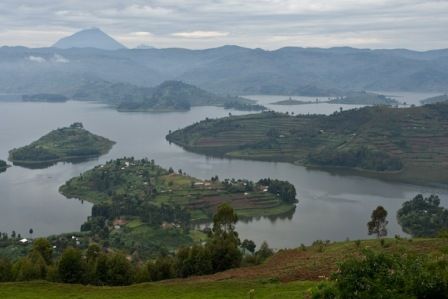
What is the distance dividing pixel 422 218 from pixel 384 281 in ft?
188

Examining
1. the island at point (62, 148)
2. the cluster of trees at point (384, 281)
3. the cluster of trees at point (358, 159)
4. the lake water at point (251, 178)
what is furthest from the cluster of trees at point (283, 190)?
the cluster of trees at point (384, 281)

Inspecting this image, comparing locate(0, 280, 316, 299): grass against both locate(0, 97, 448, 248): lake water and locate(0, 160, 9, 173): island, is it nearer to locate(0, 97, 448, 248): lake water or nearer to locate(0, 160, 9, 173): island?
locate(0, 97, 448, 248): lake water

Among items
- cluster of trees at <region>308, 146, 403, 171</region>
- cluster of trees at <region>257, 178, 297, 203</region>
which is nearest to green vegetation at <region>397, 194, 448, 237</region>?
cluster of trees at <region>257, 178, 297, 203</region>

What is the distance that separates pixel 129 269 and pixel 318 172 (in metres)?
82.3

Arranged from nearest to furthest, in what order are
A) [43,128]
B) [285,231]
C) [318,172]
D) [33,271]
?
1. [33,271]
2. [285,231]
3. [318,172]
4. [43,128]

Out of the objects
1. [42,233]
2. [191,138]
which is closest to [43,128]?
[191,138]

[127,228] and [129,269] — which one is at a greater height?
[129,269]

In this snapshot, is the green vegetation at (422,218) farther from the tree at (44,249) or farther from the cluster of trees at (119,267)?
the tree at (44,249)

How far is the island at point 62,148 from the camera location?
384ft

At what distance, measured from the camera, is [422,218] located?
64125 millimetres

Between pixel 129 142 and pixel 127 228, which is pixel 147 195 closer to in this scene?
pixel 127 228

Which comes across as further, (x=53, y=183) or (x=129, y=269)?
(x=53, y=183)

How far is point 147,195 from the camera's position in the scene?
78312mm

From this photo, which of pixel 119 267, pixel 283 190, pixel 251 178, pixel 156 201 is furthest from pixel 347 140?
pixel 119 267
